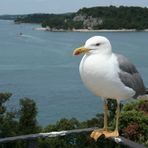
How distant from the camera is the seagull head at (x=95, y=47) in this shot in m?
2.39

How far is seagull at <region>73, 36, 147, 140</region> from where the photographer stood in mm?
2344

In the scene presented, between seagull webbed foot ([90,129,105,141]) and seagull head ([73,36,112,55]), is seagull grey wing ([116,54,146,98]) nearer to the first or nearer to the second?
seagull head ([73,36,112,55])

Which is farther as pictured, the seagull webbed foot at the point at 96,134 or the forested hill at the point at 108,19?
the forested hill at the point at 108,19

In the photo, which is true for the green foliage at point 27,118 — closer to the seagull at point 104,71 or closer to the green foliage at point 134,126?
the green foliage at point 134,126

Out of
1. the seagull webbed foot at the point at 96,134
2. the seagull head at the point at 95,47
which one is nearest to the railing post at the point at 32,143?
the seagull webbed foot at the point at 96,134

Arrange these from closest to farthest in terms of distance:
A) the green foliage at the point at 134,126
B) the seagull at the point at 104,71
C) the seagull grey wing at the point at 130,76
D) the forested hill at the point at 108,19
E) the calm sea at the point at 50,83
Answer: the seagull at the point at 104,71, the seagull grey wing at the point at 130,76, the green foliage at the point at 134,126, the calm sea at the point at 50,83, the forested hill at the point at 108,19

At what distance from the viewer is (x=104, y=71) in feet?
7.72

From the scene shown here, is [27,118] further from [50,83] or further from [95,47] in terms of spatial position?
[50,83]

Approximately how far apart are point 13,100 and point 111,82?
56.0 ft

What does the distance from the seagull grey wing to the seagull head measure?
0.33 feet

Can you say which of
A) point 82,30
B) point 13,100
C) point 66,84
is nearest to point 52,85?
point 66,84

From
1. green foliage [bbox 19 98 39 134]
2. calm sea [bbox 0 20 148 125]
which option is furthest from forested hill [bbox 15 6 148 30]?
green foliage [bbox 19 98 39 134]

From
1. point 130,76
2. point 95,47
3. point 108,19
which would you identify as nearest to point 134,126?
point 130,76

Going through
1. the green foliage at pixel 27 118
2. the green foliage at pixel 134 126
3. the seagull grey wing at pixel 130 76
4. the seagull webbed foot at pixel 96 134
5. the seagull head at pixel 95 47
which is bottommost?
the green foliage at pixel 27 118
